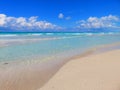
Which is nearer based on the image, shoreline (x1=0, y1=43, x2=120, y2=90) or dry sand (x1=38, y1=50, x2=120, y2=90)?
dry sand (x1=38, y1=50, x2=120, y2=90)

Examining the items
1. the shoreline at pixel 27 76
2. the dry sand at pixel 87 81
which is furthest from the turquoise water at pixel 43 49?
the dry sand at pixel 87 81

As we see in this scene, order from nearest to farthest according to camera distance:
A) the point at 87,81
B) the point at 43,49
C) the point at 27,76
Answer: the point at 87,81 → the point at 27,76 → the point at 43,49

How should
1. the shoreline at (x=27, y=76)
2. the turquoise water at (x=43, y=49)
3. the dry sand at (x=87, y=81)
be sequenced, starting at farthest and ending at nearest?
1. the turquoise water at (x=43, y=49)
2. the shoreline at (x=27, y=76)
3. the dry sand at (x=87, y=81)

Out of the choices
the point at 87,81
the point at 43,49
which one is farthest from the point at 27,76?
the point at 43,49

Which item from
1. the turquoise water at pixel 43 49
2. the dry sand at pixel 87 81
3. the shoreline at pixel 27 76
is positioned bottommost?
the turquoise water at pixel 43 49

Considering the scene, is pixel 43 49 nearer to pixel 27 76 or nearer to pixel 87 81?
pixel 27 76

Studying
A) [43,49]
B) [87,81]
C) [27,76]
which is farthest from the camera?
[43,49]

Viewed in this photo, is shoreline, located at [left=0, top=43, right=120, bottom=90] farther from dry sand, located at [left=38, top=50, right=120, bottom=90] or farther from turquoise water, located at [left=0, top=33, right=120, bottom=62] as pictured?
turquoise water, located at [left=0, top=33, right=120, bottom=62]

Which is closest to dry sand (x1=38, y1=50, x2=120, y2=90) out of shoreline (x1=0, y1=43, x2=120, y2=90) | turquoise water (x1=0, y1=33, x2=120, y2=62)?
shoreline (x1=0, y1=43, x2=120, y2=90)

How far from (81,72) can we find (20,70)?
1.96 meters

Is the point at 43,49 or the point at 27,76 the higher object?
the point at 27,76

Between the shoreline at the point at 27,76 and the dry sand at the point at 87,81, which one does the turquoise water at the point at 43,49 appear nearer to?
the shoreline at the point at 27,76

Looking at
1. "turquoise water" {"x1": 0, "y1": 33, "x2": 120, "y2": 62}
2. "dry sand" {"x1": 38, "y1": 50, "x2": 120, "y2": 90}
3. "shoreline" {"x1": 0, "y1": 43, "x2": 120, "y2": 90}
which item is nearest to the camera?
"dry sand" {"x1": 38, "y1": 50, "x2": 120, "y2": 90}

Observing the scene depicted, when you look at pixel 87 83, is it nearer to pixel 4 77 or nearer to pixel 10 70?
pixel 4 77
